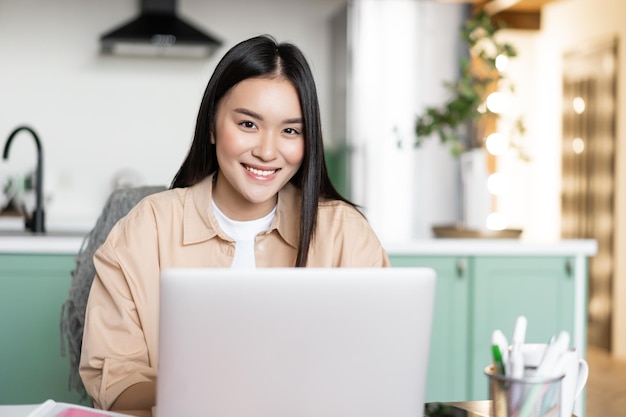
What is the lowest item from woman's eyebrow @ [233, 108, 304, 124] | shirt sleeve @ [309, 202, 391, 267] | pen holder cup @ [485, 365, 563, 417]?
pen holder cup @ [485, 365, 563, 417]

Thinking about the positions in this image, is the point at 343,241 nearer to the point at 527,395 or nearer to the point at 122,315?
the point at 122,315

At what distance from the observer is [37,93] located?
556cm

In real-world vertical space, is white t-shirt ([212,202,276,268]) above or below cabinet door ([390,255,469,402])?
above

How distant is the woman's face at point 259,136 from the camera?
1.52 metres

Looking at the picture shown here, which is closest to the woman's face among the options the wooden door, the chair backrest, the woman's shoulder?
the woman's shoulder

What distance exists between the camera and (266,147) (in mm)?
1522

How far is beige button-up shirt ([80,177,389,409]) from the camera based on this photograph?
4.69 ft

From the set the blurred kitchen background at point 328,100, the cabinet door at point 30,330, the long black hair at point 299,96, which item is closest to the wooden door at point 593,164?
the blurred kitchen background at point 328,100

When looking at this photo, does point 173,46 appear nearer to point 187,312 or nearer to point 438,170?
point 438,170

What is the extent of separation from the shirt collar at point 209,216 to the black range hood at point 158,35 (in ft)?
11.8

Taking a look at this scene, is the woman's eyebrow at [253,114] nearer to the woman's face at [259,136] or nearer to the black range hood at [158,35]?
the woman's face at [259,136]

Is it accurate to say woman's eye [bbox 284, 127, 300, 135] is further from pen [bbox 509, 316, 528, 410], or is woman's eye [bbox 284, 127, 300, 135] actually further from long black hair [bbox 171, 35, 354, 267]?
pen [bbox 509, 316, 528, 410]

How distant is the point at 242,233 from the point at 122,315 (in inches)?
11.2

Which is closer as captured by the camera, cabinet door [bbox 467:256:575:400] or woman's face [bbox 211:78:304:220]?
woman's face [bbox 211:78:304:220]
